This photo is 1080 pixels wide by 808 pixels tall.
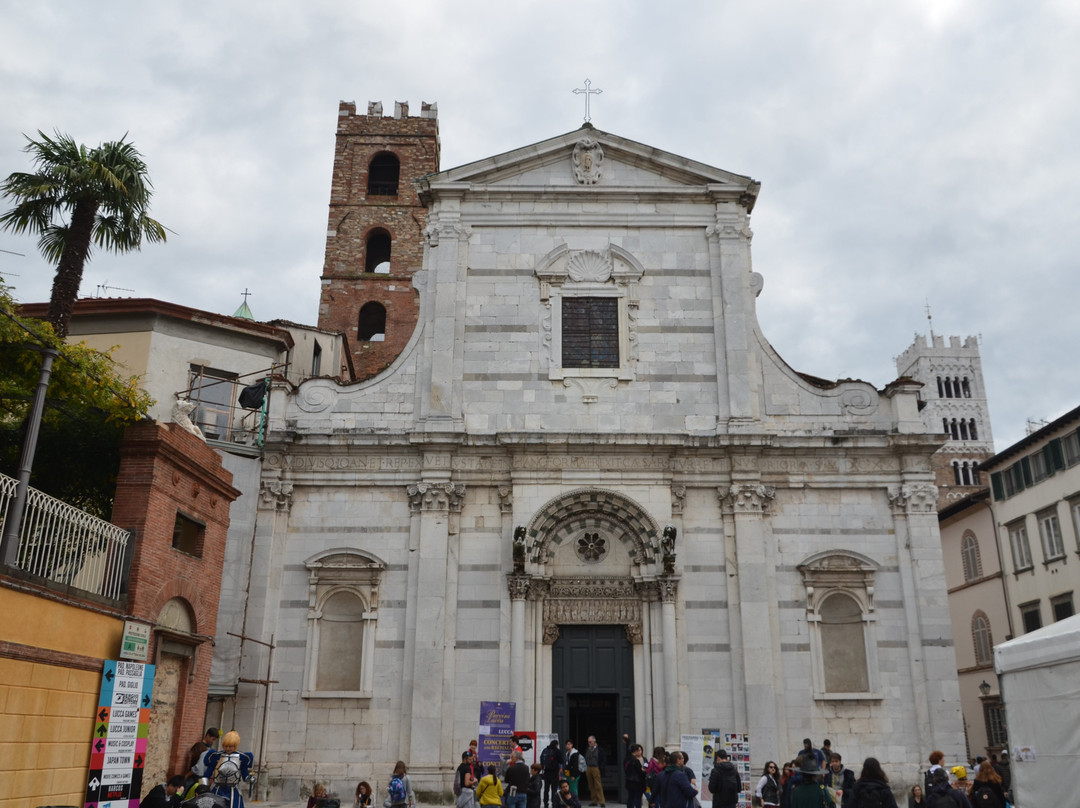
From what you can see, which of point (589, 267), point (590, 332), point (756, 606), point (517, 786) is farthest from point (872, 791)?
point (589, 267)

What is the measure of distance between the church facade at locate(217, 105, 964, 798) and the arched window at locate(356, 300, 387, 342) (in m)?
12.3

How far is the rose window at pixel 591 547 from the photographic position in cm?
2214

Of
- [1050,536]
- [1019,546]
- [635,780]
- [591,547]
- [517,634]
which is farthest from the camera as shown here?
[1019,546]

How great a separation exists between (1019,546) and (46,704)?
31.3 meters

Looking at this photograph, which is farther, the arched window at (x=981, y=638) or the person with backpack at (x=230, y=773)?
the arched window at (x=981, y=638)

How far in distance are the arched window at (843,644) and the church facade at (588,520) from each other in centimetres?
5

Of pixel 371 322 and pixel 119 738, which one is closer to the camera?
pixel 119 738

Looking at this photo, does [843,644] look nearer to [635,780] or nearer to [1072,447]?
[635,780]

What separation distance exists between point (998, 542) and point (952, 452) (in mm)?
51924

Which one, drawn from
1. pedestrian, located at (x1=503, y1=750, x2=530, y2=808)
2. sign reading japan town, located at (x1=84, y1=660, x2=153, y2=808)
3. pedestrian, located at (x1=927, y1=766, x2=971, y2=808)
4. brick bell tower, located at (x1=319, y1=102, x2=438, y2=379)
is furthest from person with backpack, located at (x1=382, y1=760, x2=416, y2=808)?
brick bell tower, located at (x1=319, y1=102, x2=438, y2=379)

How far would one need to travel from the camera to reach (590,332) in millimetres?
23609

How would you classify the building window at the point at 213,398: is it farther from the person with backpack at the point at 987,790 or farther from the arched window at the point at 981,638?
the arched window at the point at 981,638

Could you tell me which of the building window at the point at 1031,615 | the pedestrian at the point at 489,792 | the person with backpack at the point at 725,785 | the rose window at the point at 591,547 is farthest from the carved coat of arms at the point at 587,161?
the building window at the point at 1031,615

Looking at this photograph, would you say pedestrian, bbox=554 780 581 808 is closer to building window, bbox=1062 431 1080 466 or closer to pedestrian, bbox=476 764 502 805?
pedestrian, bbox=476 764 502 805
